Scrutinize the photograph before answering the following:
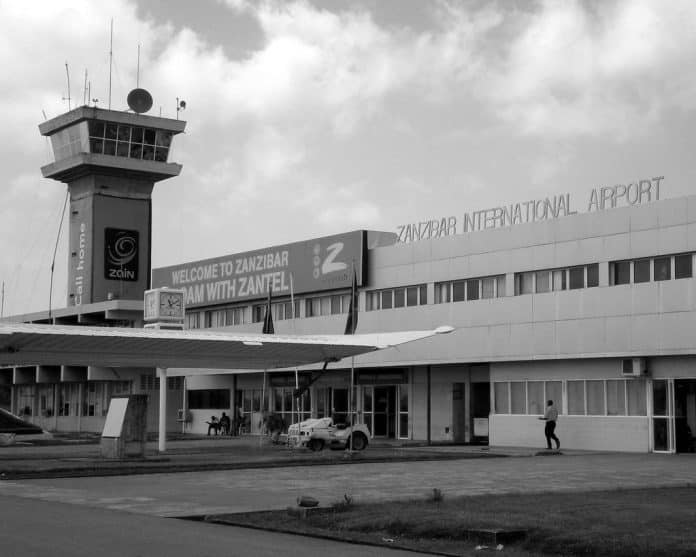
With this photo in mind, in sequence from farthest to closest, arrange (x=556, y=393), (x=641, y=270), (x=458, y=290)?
1. (x=458, y=290)
2. (x=556, y=393)
3. (x=641, y=270)

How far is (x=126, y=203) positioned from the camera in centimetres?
8456

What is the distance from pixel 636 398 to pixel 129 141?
54868mm

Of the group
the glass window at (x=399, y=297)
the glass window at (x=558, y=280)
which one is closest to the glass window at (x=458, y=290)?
the glass window at (x=399, y=297)

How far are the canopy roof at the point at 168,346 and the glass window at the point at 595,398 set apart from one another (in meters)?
6.52

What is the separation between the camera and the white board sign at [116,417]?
3189 cm

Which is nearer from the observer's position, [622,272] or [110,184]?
[622,272]

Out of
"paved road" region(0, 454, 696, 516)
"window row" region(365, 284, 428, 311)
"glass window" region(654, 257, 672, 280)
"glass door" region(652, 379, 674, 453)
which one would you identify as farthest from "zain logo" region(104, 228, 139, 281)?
"paved road" region(0, 454, 696, 516)

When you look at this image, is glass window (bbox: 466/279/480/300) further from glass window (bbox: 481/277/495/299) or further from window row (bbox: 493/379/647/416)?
window row (bbox: 493/379/647/416)

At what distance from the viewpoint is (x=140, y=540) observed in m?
13.0

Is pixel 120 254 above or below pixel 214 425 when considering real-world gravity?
above

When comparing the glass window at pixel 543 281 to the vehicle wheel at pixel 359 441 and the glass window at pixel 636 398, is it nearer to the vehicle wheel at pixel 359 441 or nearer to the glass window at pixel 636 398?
the glass window at pixel 636 398

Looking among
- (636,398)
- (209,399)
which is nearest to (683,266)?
(636,398)

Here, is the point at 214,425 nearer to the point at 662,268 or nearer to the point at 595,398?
the point at 595,398

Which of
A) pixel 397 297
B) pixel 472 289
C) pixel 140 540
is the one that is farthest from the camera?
pixel 397 297
